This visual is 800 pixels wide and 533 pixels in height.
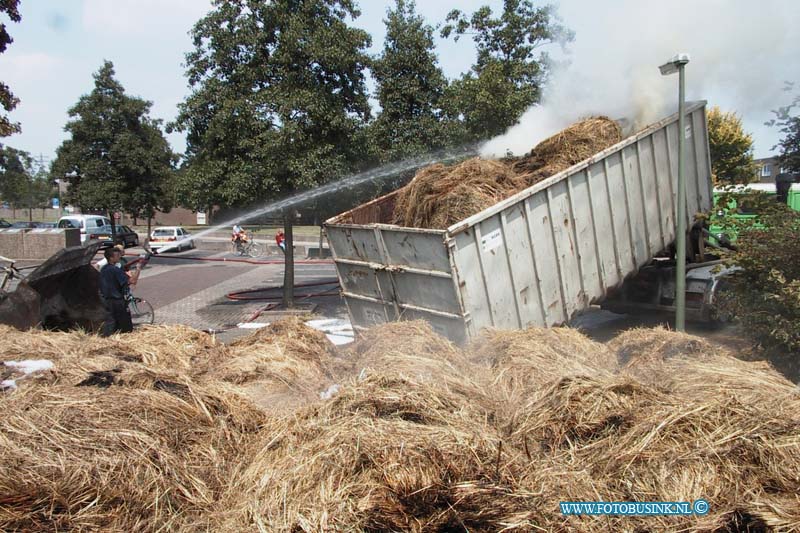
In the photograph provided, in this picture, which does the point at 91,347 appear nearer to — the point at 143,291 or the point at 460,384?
the point at 460,384

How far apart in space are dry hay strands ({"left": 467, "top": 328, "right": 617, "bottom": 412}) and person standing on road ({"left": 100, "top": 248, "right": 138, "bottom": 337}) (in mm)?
5384

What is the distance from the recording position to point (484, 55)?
13.0m

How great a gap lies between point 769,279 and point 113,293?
839 centimetres

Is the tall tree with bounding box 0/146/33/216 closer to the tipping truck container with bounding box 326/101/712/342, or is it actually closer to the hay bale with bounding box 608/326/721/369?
the tipping truck container with bounding box 326/101/712/342

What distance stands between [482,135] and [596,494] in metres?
9.53

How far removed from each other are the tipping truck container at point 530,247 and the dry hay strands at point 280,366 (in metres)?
1.43

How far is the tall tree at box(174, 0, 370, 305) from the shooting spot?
1120 cm

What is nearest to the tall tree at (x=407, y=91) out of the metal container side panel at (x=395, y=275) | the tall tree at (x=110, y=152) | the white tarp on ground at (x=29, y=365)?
the metal container side panel at (x=395, y=275)

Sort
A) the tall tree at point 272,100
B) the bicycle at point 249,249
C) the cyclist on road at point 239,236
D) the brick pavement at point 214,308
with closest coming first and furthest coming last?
the tall tree at point 272,100 < the brick pavement at point 214,308 < the bicycle at point 249,249 < the cyclist on road at point 239,236

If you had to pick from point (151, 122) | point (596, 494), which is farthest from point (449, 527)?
point (151, 122)

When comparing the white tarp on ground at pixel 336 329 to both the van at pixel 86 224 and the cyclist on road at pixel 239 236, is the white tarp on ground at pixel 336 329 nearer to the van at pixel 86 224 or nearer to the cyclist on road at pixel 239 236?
the cyclist on road at pixel 239 236

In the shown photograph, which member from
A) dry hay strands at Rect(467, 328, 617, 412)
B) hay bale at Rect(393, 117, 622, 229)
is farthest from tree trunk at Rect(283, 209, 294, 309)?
dry hay strands at Rect(467, 328, 617, 412)

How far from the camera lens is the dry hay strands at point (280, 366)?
16.0 ft

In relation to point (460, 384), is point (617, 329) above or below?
below
